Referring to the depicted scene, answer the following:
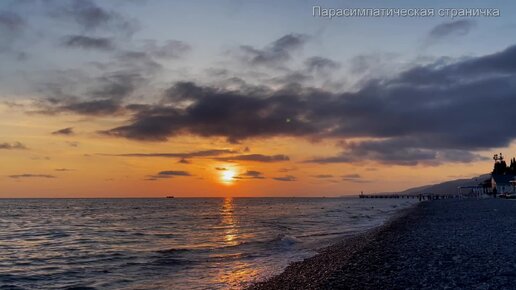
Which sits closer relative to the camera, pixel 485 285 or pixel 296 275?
pixel 485 285

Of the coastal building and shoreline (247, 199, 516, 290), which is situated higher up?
the coastal building

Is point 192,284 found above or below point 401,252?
below

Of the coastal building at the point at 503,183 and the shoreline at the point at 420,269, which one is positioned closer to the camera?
the shoreline at the point at 420,269

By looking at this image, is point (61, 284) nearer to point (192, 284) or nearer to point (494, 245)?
point (192, 284)

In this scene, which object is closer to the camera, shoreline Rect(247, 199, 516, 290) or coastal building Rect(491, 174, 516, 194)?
shoreline Rect(247, 199, 516, 290)

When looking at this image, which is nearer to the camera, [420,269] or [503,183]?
[420,269]

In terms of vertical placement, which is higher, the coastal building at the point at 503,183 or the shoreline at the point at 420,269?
the coastal building at the point at 503,183

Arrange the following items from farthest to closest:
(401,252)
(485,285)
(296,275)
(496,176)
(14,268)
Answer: (496,176), (14,268), (401,252), (296,275), (485,285)

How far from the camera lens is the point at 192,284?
68.7ft

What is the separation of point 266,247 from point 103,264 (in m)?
13.5

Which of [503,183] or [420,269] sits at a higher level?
[503,183]

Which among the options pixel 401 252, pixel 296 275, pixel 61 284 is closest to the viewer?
pixel 296 275

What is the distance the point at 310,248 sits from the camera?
3359 cm

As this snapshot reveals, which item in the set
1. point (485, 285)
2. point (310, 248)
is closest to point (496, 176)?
point (310, 248)
